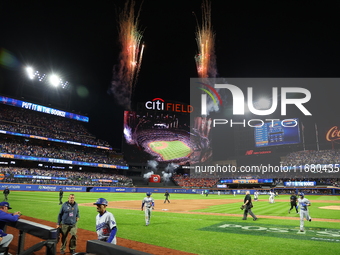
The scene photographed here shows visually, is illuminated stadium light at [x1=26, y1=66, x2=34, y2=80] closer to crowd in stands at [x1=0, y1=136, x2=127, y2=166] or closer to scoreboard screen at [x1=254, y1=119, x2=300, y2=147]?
crowd in stands at [x1=0, y1=136, x2=127, y2=166]

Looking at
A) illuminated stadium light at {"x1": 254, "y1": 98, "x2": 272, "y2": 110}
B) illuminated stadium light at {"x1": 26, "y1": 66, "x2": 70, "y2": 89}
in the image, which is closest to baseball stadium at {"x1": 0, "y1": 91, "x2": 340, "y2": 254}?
illuminated stadium light at {"x1": 26, "y1": 66, "x2": 70, "y2": 89}

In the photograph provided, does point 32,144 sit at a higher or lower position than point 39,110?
lower

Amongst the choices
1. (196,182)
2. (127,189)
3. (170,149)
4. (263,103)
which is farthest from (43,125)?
(263,103)

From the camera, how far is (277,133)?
282ft

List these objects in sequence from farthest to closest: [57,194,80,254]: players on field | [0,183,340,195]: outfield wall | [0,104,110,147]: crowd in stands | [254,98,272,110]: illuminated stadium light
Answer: [254,98,272,110]: illuminated stadium light
[0,104,110,147]: crowd in stands
[0,183,340,195]: outfield wall
[57,194,80,254]: players on field

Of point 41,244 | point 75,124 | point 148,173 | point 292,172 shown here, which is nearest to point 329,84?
point 292,172

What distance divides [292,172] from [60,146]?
72018 mm

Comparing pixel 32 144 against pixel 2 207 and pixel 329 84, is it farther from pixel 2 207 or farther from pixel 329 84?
pixel 329 84

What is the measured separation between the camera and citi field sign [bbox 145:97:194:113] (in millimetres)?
104750

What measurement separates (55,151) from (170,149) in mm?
43870

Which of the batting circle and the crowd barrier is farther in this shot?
the batting circle

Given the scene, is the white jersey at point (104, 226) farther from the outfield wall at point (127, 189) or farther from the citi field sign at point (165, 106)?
the citi field sign at point (165, 106)

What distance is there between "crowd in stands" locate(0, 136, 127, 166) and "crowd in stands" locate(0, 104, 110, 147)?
349cm

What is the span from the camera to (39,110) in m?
77.8
